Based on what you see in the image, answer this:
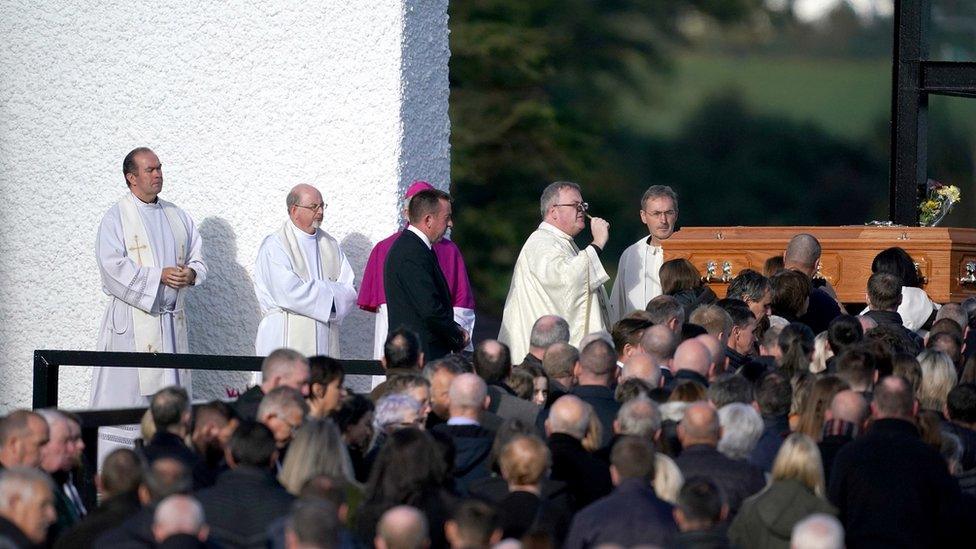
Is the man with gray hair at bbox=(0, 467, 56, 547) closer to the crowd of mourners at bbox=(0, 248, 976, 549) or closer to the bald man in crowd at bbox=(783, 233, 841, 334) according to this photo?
the crowd of mourners at bbox=(0, 248, 976, 549)

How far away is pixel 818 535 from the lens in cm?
466

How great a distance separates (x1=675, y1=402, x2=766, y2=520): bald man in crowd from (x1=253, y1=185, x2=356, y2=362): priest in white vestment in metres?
4.39

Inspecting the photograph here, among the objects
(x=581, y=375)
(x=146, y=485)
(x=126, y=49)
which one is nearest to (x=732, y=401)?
(x=581, y=375)

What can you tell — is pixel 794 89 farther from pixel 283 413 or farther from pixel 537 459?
pixel 537 459

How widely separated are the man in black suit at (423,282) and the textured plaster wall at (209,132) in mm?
1205

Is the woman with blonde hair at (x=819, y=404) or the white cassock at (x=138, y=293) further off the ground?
the white cassock at (x=138, y=293)

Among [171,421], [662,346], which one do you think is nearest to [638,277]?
[662,346]

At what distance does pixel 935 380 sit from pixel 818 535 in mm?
2825

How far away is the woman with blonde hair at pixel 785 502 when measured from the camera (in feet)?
18.4

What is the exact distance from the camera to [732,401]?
663 centimetres

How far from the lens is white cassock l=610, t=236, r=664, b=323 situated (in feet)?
35.9

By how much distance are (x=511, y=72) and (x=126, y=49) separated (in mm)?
8425

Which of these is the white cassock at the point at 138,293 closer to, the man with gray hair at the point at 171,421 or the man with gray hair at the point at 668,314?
the man with gray hair at the point at 668,314

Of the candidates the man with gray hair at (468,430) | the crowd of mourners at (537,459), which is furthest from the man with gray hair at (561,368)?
the man with gray hair at (468,430)
